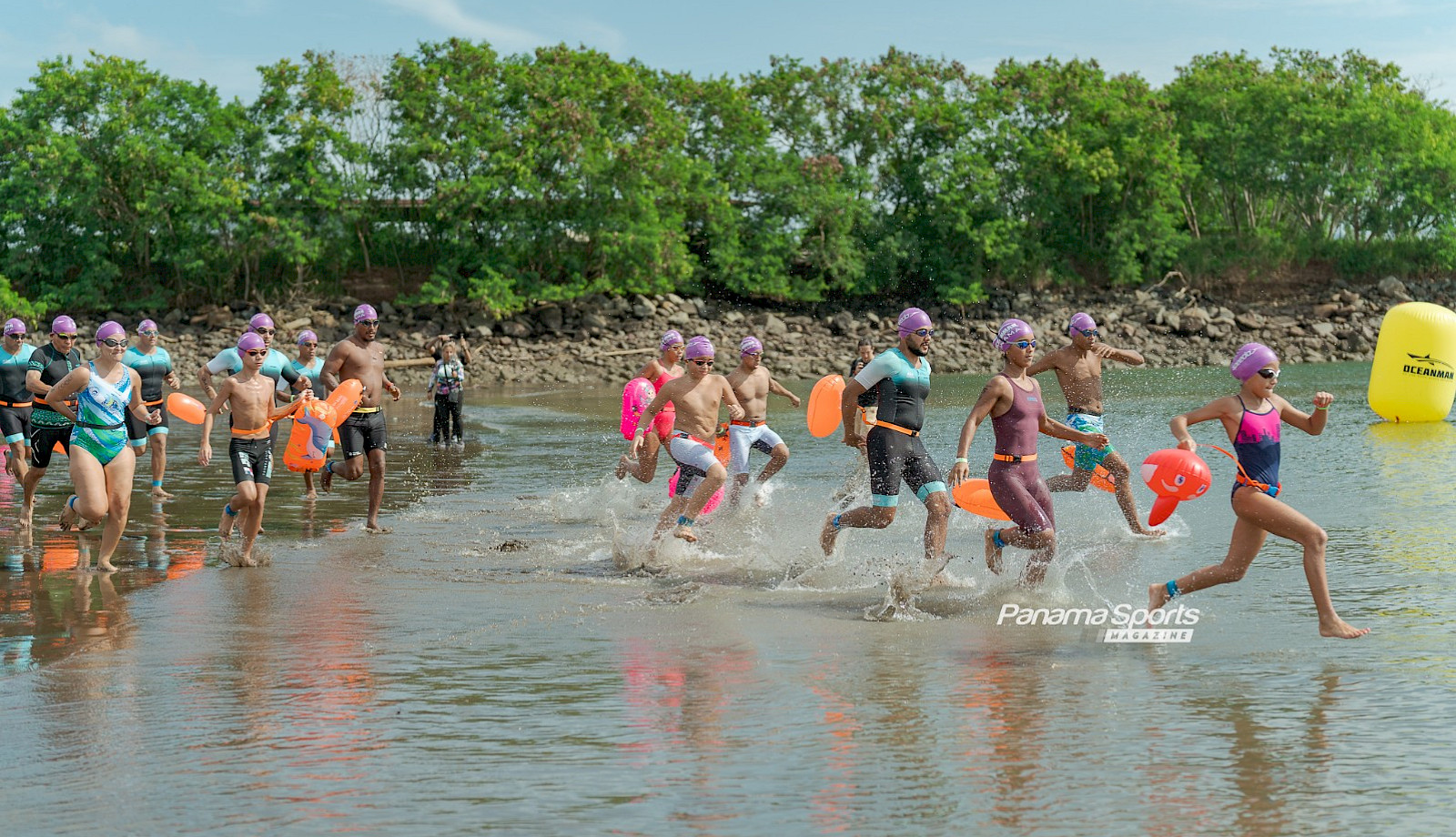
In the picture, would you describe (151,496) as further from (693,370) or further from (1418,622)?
(1418,622)

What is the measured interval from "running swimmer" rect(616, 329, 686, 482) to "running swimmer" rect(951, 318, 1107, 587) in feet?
11.3

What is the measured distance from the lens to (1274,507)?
7.90 metres

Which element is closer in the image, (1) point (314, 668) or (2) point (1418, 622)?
(1) point (314, 668)

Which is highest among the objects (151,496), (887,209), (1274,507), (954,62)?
(954,62)

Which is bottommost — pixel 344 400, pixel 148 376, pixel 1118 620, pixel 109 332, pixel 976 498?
pixel 1118 620

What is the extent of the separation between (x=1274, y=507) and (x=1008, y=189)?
55.8 meters

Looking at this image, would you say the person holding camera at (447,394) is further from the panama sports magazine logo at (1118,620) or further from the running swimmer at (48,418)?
the panama sports magazine logo at (1118,620)

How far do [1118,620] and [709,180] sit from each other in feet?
163

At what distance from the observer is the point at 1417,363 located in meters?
22.2

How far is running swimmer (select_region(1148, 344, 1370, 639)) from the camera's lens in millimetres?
7852

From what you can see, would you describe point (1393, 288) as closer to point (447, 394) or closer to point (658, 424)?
point (447, 394)

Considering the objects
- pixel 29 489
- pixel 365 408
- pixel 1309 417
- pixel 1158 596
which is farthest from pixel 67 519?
pixel 1309 417

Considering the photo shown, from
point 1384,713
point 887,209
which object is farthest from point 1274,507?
point 887,209

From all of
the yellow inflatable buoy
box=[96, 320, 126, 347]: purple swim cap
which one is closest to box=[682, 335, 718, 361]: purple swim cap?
box=[96, 320, 126, 347]: purple swim cap
